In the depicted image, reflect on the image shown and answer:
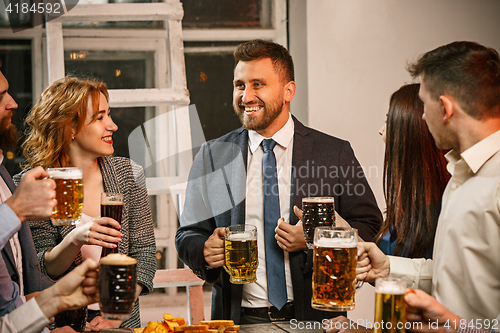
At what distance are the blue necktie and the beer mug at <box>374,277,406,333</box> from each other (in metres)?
1.04

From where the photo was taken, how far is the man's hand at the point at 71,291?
1349mm

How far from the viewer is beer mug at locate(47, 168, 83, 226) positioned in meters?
1.60

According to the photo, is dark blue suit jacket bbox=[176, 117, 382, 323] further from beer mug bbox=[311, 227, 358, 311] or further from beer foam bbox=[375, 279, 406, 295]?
beer foam bbox=[375, 279, 406, 295]

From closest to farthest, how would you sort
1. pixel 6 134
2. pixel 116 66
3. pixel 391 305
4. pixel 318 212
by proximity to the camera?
pixel 391 305
pixel 318 212
pixel 6 134
pixel 116 66

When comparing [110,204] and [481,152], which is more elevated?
[481,152]

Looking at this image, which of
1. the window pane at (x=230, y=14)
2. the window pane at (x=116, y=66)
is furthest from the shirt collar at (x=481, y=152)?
the window pane at (x=116, y=66)

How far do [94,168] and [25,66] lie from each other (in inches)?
56.5

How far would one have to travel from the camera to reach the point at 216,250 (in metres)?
2.16

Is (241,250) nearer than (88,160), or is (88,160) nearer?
(241,250)

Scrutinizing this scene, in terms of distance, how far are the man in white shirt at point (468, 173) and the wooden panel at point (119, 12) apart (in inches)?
74.0

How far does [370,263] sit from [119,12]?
7.19 ft

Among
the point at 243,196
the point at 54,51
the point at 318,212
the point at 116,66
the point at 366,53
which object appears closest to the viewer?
the point at 318,212

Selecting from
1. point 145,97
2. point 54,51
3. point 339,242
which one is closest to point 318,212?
point 339,242

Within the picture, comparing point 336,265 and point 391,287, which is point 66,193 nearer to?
point 336,265
